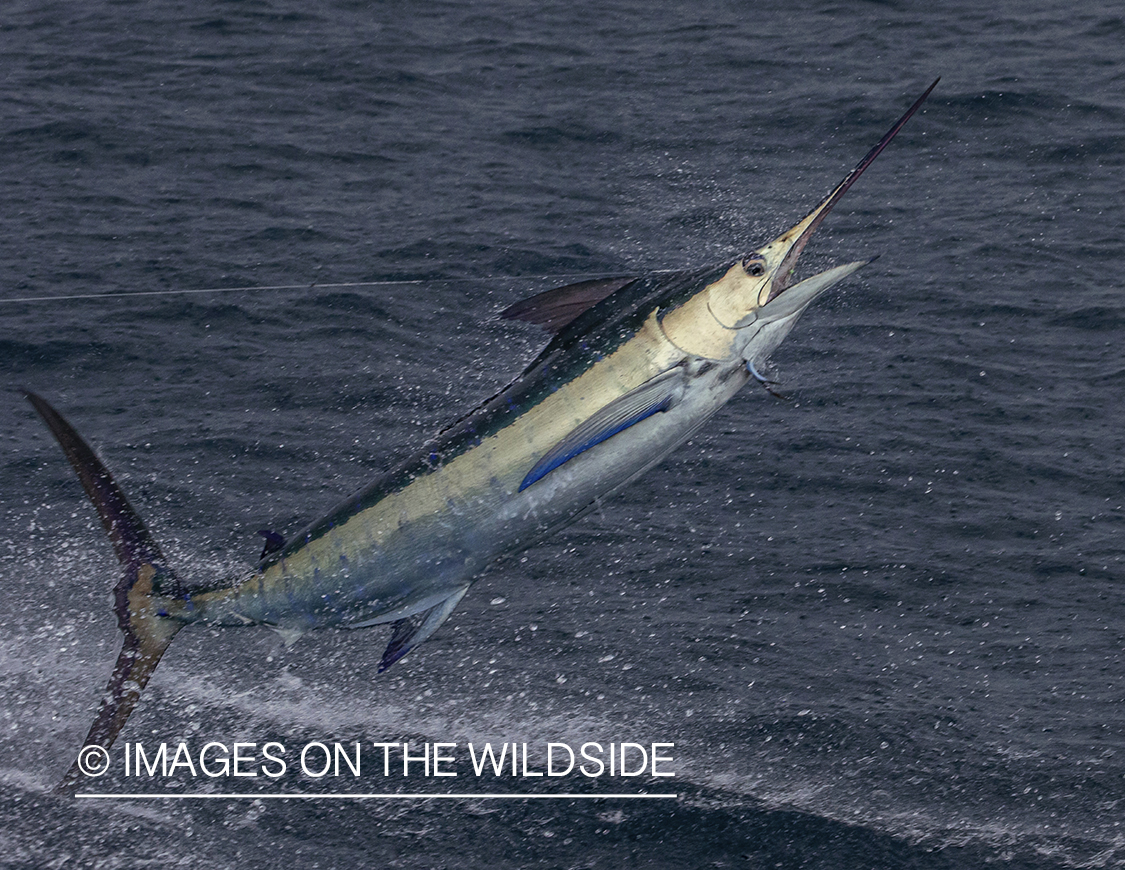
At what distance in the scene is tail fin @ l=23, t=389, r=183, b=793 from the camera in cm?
529

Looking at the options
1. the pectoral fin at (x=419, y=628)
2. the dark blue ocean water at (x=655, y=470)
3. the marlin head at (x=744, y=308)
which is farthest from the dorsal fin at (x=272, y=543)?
the dark blue ocean water at (x=655, y=470)

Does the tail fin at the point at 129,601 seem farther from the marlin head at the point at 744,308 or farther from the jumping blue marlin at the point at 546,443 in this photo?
the marlin head at the point at 744,308

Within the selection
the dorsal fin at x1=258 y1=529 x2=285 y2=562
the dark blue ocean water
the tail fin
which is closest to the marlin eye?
the dorsal fin at x1=258 y1=529 x2=285 y2=562

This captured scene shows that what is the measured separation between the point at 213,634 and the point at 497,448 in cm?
367

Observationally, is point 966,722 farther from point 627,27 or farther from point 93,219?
point 627,27

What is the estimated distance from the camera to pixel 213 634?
7.93 metres

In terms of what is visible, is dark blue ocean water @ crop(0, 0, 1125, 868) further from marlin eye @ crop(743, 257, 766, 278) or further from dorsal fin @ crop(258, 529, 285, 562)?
marlin eye @ crop(743, 257, 766, 278)

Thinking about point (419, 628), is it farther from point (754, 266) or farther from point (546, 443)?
point (754, 266)

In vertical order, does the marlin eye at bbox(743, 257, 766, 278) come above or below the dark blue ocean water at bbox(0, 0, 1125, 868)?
above

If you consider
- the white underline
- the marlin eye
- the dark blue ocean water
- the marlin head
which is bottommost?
the white underline

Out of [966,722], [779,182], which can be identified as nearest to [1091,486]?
[966,722]

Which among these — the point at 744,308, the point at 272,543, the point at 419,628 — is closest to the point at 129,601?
the point at 272,543

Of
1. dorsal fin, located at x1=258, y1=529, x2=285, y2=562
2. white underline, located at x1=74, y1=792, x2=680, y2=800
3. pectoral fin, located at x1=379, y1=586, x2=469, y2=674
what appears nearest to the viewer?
pectoral fin, located at x1=379, y1=586, x2=469, y2=674

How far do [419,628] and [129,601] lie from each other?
45.9 inches
